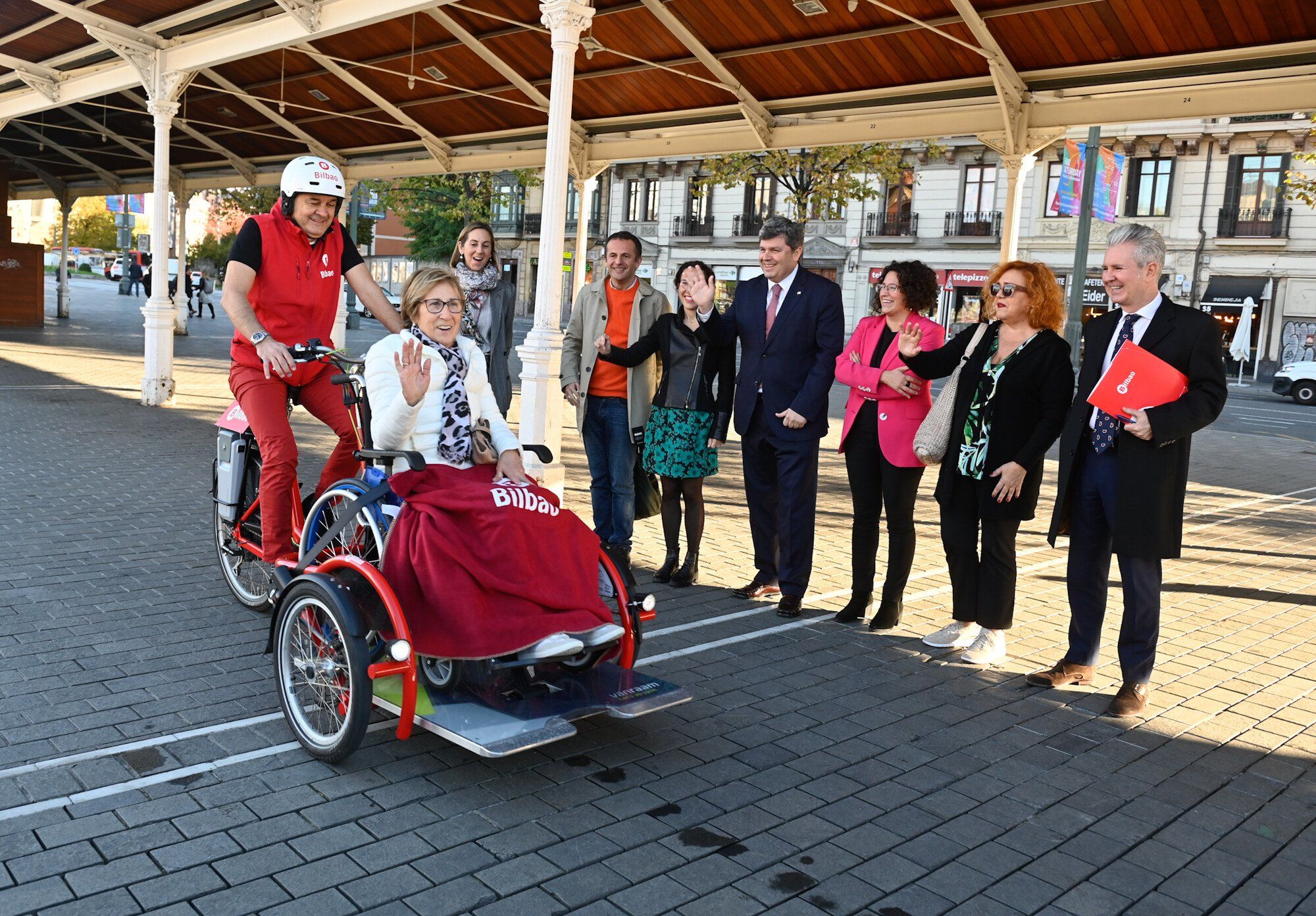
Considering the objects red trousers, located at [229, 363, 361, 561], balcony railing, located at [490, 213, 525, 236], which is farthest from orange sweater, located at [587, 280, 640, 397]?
balcony railing, located at [490, 213, 525, 236]

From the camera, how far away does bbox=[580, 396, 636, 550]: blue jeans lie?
22.8 ft

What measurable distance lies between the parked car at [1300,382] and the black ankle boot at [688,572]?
25.8m

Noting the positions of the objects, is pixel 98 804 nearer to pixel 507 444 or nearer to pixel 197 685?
pixel 197 685

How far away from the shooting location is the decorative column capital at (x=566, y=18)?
8547 mm

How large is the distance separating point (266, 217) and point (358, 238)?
4645 centimetres

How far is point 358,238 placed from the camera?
49.4 m

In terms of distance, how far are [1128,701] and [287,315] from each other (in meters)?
4.35

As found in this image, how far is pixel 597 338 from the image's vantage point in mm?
6902

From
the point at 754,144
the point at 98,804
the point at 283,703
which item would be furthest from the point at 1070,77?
the point at 98,804

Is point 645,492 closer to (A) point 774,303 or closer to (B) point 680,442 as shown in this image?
(B) point 680,442

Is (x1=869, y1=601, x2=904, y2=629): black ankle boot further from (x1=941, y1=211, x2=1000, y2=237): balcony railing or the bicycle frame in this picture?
(x1=941, y1=211, x2=1000, y2=237): balcony railing

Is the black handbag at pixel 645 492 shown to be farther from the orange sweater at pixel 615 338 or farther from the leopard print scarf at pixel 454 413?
the leopard print scarf at pixel 454 413

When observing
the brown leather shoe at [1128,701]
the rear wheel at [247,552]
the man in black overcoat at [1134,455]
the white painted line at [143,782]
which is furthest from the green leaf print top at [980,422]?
the rear wheel at [247,552]

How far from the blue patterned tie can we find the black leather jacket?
7.34ft
